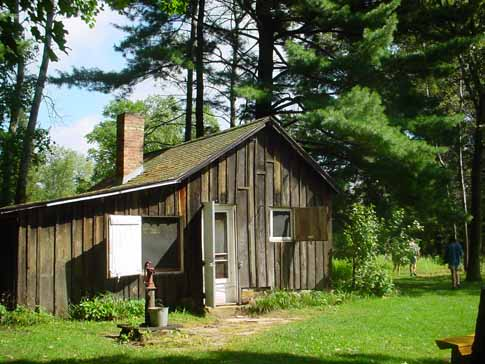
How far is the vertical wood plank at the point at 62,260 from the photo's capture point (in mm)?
13180

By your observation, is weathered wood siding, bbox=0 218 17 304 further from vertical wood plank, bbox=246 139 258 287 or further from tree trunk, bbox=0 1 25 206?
tree trunk, bbox=0 1 25 206

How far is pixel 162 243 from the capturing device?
1488 cm

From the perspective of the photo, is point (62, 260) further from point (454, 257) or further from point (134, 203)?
point (454, 257)

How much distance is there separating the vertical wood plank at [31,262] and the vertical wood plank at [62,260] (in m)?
0.46

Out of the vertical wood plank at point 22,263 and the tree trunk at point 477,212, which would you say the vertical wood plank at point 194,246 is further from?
the tree trunk at point 477,212

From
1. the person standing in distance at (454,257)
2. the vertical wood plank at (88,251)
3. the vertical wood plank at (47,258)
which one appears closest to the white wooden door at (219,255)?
the vertical wood plank at (88,251)

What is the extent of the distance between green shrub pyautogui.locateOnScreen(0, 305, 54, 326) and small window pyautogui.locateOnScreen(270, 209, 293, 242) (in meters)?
6.44

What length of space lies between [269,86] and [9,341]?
14.0m

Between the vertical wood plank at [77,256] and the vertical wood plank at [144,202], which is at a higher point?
the vertical wood plank at [144,202]

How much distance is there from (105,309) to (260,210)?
5.12m

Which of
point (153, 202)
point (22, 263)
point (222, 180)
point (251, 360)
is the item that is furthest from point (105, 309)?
point (251, 360)

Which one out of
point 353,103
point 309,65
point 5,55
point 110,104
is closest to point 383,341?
point 5,55

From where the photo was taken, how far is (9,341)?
10.3m

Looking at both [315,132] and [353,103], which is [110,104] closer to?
[315,132]
